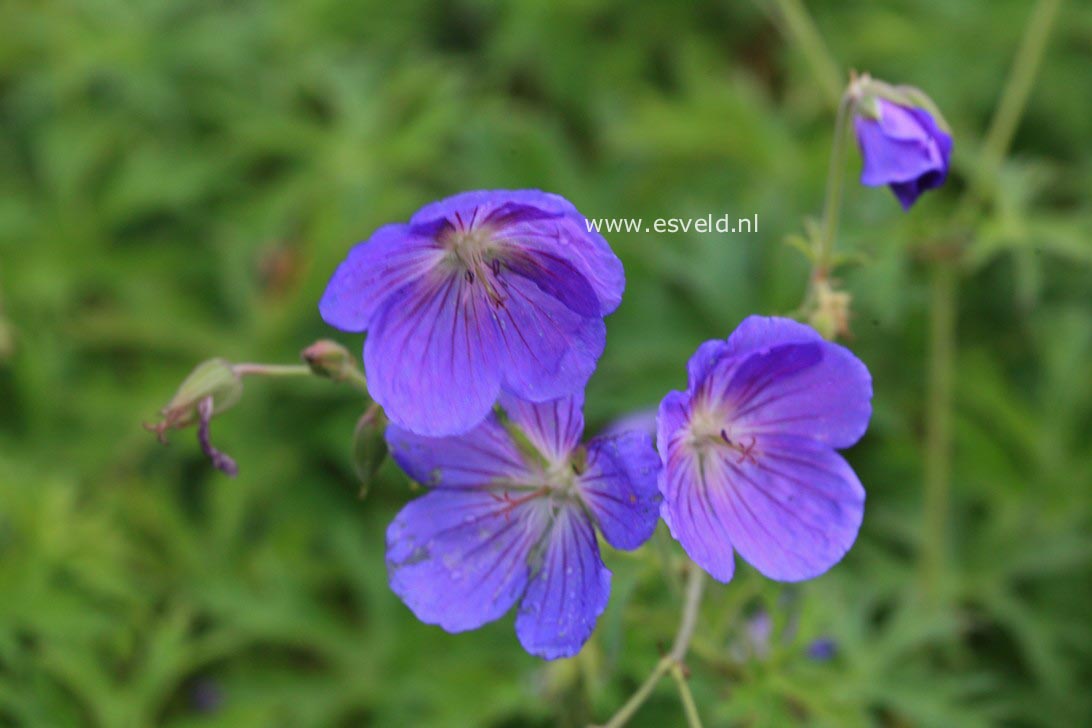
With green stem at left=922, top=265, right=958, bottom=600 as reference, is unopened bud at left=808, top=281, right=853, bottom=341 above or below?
below

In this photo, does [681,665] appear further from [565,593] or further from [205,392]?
[205,392]

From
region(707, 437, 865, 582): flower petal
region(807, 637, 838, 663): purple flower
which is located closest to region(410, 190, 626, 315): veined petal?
region(707, 437, 865, 582): flower petal

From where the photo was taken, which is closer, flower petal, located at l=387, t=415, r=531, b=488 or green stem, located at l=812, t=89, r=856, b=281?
flower petal, located at l=387, t=415, r=531, b=488

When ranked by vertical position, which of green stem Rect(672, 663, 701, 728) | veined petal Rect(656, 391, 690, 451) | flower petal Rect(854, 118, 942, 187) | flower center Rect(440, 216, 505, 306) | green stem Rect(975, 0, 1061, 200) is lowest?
green stem Rect(672, 663, 701, 728)

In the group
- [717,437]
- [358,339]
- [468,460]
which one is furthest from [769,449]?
[358,339]

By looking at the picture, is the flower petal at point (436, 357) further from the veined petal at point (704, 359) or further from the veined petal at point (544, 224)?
the veined petal at point (704, 359)

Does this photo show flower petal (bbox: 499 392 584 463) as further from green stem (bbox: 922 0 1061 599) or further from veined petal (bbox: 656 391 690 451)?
green stem (bbox: 922 0 1061 599)
